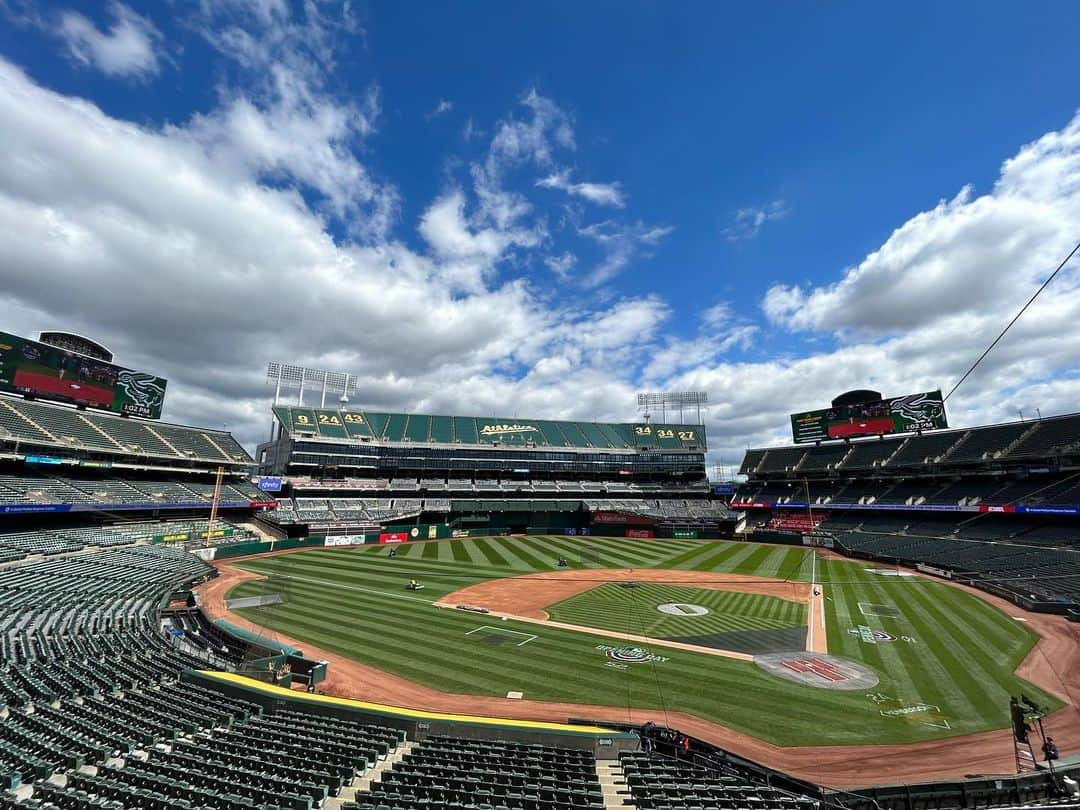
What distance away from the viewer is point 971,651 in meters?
25.2

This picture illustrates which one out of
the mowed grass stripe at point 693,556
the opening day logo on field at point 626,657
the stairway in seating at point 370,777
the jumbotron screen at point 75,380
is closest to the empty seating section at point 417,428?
the jumbotron screen at point 75,380

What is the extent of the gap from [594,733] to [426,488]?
72.7m

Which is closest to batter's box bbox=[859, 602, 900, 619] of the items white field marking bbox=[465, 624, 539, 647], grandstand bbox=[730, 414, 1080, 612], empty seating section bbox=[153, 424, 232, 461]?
grandstand bbox=[730, 414, 1080, 612]

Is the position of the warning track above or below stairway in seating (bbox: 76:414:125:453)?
below

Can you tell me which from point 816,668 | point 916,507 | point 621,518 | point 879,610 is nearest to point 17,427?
point 816,668

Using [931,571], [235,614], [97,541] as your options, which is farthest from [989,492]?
[97,541]

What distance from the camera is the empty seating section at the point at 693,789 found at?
1060cm

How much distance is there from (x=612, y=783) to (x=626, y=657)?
13165 millimetres

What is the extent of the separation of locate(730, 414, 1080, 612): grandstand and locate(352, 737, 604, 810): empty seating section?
3878 cm

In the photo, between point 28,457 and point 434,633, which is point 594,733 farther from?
point 28,457

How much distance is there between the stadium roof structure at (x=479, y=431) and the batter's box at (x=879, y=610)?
62.2 m

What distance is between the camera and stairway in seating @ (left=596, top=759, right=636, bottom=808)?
10875mm

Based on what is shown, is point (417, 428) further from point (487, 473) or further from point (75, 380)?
point (75, 380)

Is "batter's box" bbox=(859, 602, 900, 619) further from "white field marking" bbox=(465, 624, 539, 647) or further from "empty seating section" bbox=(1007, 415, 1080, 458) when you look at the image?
"empty seating section" bbox=(1007, 415, 1080, 458)
